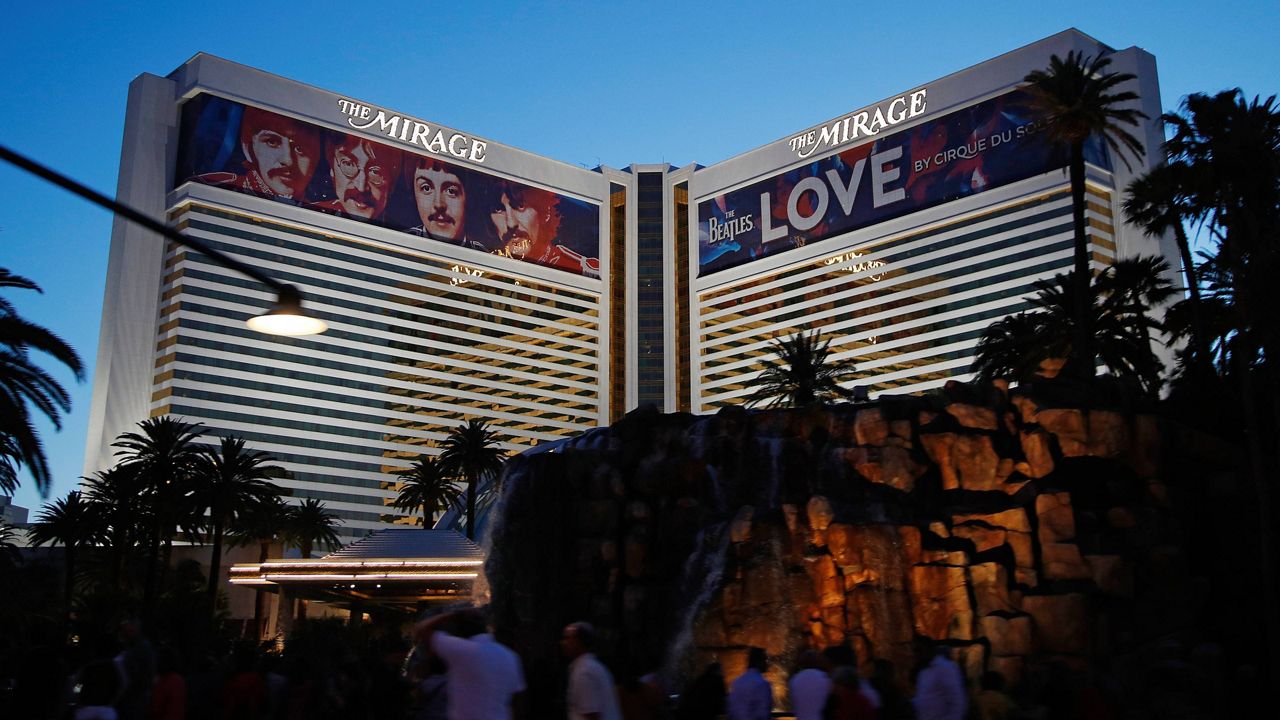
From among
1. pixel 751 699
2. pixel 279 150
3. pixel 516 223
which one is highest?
pixel 279 150

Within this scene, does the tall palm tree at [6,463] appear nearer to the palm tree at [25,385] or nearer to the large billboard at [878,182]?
the palm tree at [25,385]

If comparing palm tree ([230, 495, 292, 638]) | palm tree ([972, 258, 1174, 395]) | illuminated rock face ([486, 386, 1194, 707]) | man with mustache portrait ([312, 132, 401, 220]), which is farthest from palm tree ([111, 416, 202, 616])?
man with mustache portrait ([312, 132, 401, 220])

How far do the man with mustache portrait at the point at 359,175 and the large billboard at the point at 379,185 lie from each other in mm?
106

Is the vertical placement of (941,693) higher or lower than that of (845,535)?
lower

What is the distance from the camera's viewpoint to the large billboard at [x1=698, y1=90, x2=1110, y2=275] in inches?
4456

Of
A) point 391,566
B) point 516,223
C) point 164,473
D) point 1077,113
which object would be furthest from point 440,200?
point 1077,113

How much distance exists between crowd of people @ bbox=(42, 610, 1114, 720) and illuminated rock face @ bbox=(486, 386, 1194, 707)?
13289 mm

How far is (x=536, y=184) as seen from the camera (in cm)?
14288

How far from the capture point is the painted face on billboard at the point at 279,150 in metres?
122

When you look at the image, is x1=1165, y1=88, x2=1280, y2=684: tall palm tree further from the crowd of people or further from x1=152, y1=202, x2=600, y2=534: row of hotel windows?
x1=152, y1=202, x2=600, y2=534: row of hotel windows

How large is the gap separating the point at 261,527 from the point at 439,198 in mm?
73963

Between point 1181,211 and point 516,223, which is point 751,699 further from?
point 516,223

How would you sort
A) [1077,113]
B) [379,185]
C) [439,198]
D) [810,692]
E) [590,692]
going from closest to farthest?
1. [590,692]
2. [810,692]
3. [1077,113]
4. [379,185]
5. [439,198]

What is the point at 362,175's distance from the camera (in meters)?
128
